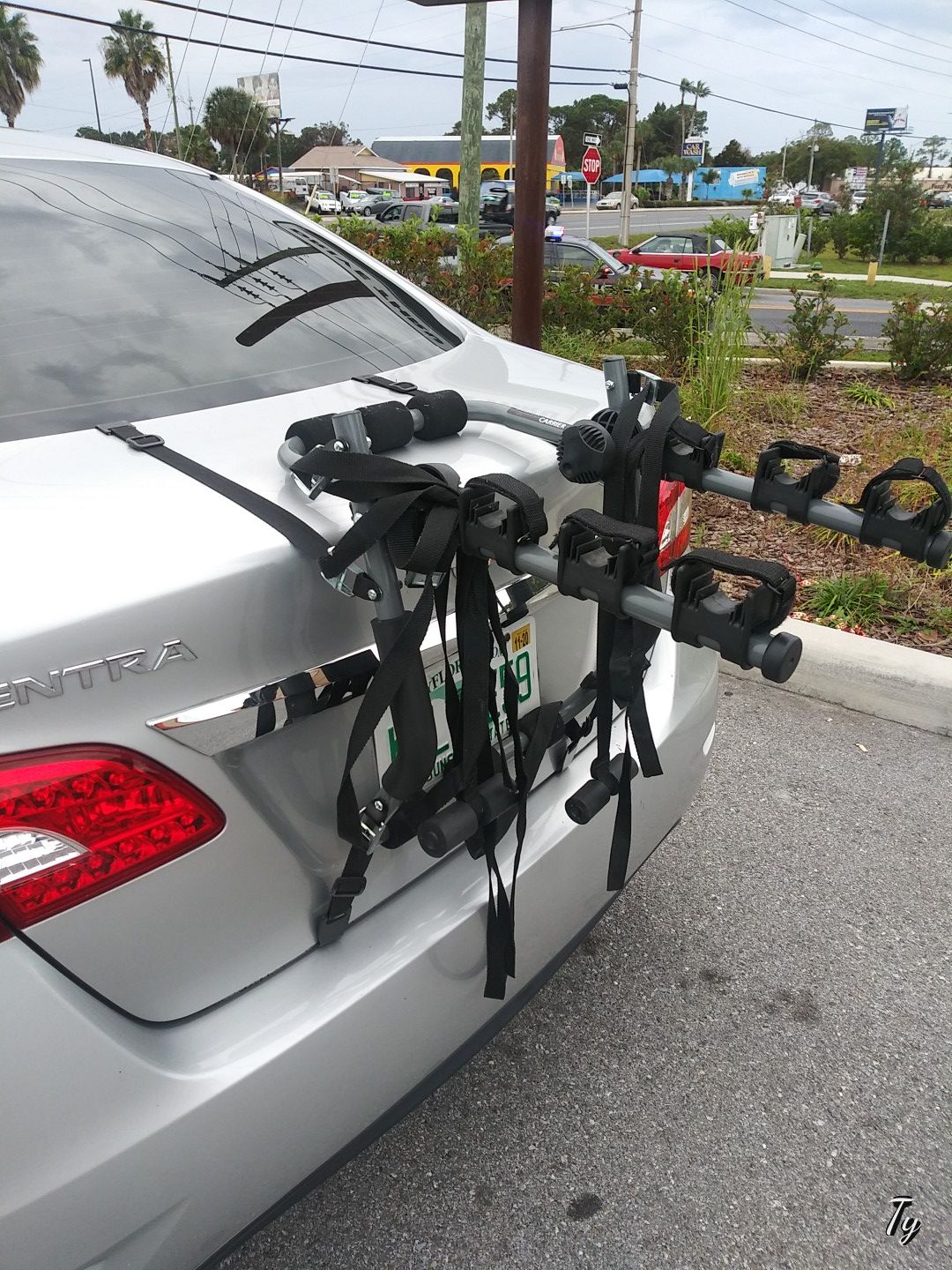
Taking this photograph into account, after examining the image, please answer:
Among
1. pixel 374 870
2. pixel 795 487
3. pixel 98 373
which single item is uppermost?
pixel 98 373

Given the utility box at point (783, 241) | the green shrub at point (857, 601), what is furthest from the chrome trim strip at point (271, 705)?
the utility box at point (783, 241)

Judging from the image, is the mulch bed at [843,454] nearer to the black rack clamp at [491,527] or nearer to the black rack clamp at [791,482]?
the black rack clamp at [791,482]

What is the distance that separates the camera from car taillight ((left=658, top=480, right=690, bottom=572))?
1981 millimetres

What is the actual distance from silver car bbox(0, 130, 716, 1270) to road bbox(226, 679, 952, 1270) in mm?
171

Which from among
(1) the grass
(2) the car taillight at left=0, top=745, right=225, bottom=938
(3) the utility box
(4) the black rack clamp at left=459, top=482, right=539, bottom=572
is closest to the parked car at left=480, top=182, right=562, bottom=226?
(3) the utility box

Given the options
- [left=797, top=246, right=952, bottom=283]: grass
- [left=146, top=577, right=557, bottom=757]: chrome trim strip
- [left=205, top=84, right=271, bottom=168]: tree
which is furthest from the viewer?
[left=205, top=84, right=271, bottom=168]: tree

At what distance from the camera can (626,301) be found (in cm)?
781

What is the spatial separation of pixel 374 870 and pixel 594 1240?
2.80 ft

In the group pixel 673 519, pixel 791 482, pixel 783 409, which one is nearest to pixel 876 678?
pixel 673 519

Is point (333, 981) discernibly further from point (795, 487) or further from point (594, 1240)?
point (795, 487)

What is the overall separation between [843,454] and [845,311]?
14.8 metres

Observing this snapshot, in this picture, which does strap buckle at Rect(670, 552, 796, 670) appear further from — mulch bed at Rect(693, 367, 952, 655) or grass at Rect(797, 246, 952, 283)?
grass at Rect(797, 246, 952, 283)

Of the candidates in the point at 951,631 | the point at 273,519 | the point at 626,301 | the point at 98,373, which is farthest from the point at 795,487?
the point at 626,301

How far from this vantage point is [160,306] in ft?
6.38
